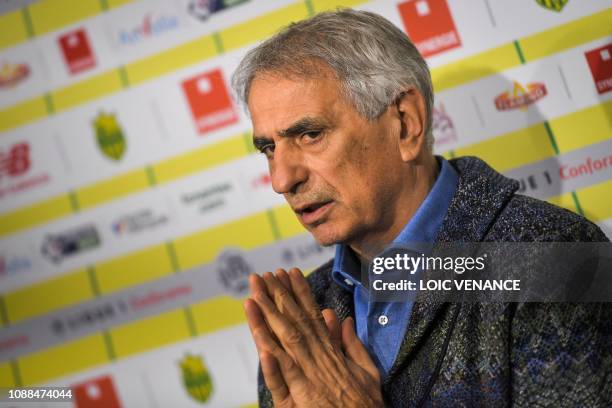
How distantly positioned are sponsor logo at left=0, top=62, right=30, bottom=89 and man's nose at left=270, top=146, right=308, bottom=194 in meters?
1.52

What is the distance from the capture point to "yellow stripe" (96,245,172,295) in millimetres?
2498

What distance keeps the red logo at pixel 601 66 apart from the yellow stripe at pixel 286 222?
97 cm

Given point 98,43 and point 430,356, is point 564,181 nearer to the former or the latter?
point 430,356

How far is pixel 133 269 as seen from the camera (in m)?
2.54

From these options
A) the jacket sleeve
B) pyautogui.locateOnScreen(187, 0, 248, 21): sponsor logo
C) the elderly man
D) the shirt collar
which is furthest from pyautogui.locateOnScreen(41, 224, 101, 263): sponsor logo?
the jacket sleeve

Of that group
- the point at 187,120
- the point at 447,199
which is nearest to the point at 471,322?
the point at 447,199

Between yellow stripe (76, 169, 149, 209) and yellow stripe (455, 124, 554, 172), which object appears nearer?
yellow stripe (455, 124, 554, 172)

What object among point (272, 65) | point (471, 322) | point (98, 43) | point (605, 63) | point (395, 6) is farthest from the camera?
point (98, 43)

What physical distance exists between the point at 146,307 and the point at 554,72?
1.57 metres

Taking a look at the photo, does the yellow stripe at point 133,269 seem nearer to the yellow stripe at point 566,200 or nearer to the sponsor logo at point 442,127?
the sponsor logo at point 442,127

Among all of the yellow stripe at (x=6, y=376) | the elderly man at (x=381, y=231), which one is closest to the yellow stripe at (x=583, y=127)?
the elderly man at (x=381, y=231)

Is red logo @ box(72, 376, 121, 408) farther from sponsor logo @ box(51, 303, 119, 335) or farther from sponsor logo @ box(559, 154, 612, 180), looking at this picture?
sponsor logo @ box(559, 154, 612, 180)

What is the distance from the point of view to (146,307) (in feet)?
8.32

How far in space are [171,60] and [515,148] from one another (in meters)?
1.17
